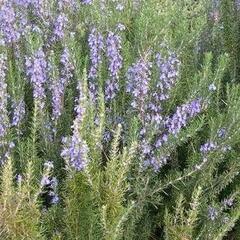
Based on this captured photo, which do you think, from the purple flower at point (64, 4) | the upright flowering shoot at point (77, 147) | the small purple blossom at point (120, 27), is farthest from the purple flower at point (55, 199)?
the purple flower at point (64, 4)

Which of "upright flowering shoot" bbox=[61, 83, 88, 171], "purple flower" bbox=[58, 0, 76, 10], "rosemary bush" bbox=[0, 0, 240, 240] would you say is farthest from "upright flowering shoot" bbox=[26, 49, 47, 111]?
"purple flower" bbox=[58, 0, 76, 10]

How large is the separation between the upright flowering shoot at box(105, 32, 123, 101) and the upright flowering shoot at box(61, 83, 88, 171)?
0.46 m

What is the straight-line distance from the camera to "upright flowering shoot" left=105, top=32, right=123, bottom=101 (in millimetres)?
2287

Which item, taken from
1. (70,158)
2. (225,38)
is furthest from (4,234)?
(225,38)

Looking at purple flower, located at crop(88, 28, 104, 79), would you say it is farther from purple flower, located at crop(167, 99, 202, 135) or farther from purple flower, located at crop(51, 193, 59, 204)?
purple flower, located at crop(51, 193, 59, 204)

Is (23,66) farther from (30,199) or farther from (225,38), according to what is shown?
(225,38)

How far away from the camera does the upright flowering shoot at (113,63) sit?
7.50 feet

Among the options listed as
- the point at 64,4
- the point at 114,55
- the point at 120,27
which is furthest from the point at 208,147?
the point at 64,4

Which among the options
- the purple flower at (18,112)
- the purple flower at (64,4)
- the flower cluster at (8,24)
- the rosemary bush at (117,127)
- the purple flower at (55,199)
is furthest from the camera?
the purple flower at (64,4)

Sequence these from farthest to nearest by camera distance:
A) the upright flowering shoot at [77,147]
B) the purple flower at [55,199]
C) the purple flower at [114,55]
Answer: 1. the purple flower at [114,55]
2. the purple flower at [55,199]
3. the upright flowering shoot at [77,147]

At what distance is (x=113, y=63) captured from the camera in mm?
2295

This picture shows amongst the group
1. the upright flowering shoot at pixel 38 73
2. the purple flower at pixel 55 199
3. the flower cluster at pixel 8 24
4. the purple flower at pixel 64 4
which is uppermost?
the purple flower at pixel 64 4

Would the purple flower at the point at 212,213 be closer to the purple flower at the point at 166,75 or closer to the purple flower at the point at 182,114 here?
the purple flower at the point at 182,114

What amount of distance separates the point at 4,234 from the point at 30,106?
2.83ft
